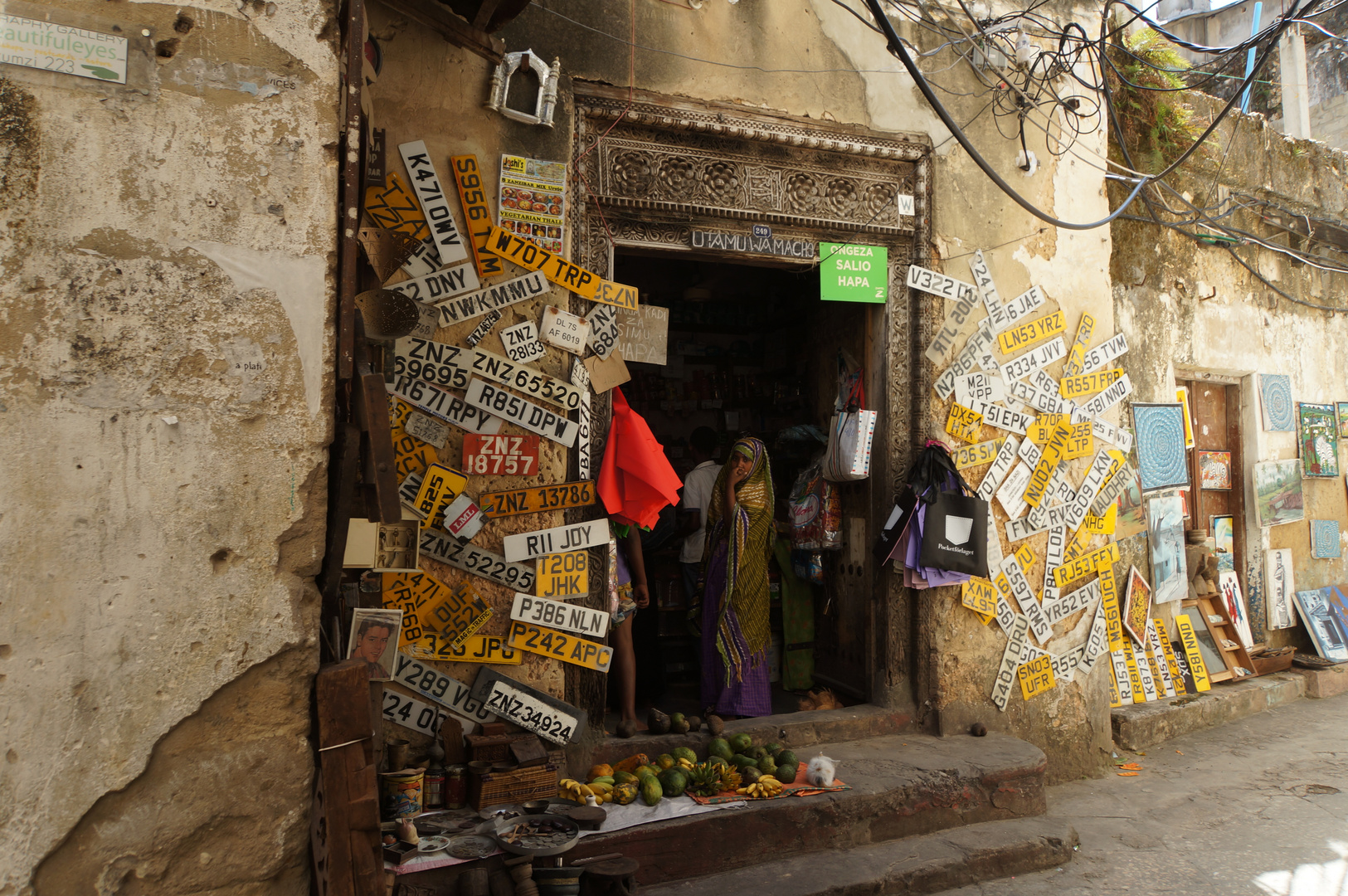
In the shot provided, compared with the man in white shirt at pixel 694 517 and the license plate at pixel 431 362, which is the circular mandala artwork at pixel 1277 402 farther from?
the license plate at pixel 431 362

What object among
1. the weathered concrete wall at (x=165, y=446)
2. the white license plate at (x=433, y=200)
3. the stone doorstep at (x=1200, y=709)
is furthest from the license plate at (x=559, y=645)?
the stone doorstep at (x=1200, y=709)

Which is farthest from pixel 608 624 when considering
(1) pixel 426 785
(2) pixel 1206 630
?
(2) pixel 1206 630

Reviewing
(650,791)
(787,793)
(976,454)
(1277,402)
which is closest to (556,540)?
(650,791)

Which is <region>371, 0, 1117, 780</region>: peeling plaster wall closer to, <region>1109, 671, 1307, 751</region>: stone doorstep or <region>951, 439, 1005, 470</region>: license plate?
<region>951, 439, 1005, 470</region>: license plate

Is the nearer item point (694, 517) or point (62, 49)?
point (62, 49)

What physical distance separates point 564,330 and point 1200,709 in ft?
18.8

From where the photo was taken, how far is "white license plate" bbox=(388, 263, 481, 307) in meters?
3.60

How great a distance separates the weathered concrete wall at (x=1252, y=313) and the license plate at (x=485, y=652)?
513 centimetres

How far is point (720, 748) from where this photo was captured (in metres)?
4.02

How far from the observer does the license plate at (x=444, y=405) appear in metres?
3.61

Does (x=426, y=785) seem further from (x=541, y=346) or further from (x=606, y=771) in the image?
(x=541, y=346)

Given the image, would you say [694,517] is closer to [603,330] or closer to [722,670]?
[722,670]

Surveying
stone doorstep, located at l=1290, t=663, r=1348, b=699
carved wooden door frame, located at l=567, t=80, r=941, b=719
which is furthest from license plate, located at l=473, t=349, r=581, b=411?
stone doorstep, located at l=1290, t=663, r=1348, b=699

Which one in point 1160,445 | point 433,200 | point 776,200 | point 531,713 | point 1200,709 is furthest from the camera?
point 1160,445
